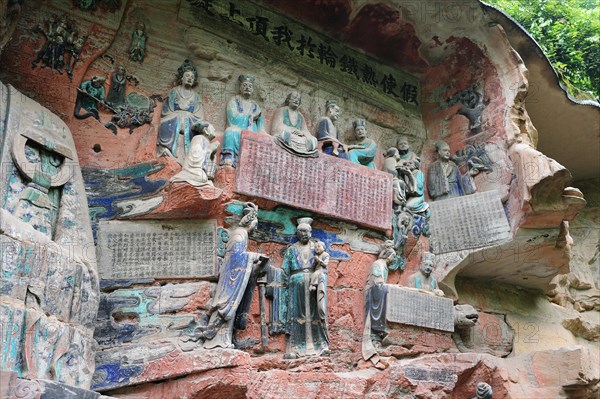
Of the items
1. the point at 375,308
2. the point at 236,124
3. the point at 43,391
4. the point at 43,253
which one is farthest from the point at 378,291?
the point at 43,391

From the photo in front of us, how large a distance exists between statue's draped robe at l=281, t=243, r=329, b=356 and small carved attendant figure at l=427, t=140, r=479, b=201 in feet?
8.14

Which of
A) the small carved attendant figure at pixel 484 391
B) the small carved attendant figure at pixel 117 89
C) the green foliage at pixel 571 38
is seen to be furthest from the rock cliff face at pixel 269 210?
the green foliage at pixel 571 38

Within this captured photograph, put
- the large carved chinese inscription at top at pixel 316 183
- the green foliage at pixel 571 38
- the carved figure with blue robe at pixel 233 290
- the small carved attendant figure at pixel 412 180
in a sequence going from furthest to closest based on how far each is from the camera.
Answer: the green foliage at pixel 571 38 → the small carved attendant figure at pixel 412 180 → the large carved chinese inscription at top at pixel 316 183 → the carved figure with blue robe at pixel 233 290

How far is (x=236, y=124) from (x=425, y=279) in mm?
2751

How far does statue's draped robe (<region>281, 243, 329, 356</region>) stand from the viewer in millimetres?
6910

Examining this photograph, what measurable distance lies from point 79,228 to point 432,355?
388 cm

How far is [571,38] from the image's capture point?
11.5 m

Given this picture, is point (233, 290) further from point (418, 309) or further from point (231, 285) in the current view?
point (418, 309)

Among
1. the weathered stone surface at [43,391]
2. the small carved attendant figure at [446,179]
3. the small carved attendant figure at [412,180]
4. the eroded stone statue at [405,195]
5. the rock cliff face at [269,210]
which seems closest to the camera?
the weathered stone surface at [43,391]

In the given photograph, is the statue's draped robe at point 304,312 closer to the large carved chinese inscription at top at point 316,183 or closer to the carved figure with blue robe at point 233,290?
the carved figure with blue robe at point 233,290

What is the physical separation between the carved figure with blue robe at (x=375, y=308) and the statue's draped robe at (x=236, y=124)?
1918mm

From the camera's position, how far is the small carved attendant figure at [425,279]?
802cm

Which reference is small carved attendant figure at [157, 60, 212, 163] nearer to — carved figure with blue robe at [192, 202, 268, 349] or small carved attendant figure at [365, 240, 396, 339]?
carved figure with blue robe at [192, 202, 268, 349]

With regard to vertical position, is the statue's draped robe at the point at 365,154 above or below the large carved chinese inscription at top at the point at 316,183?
above
